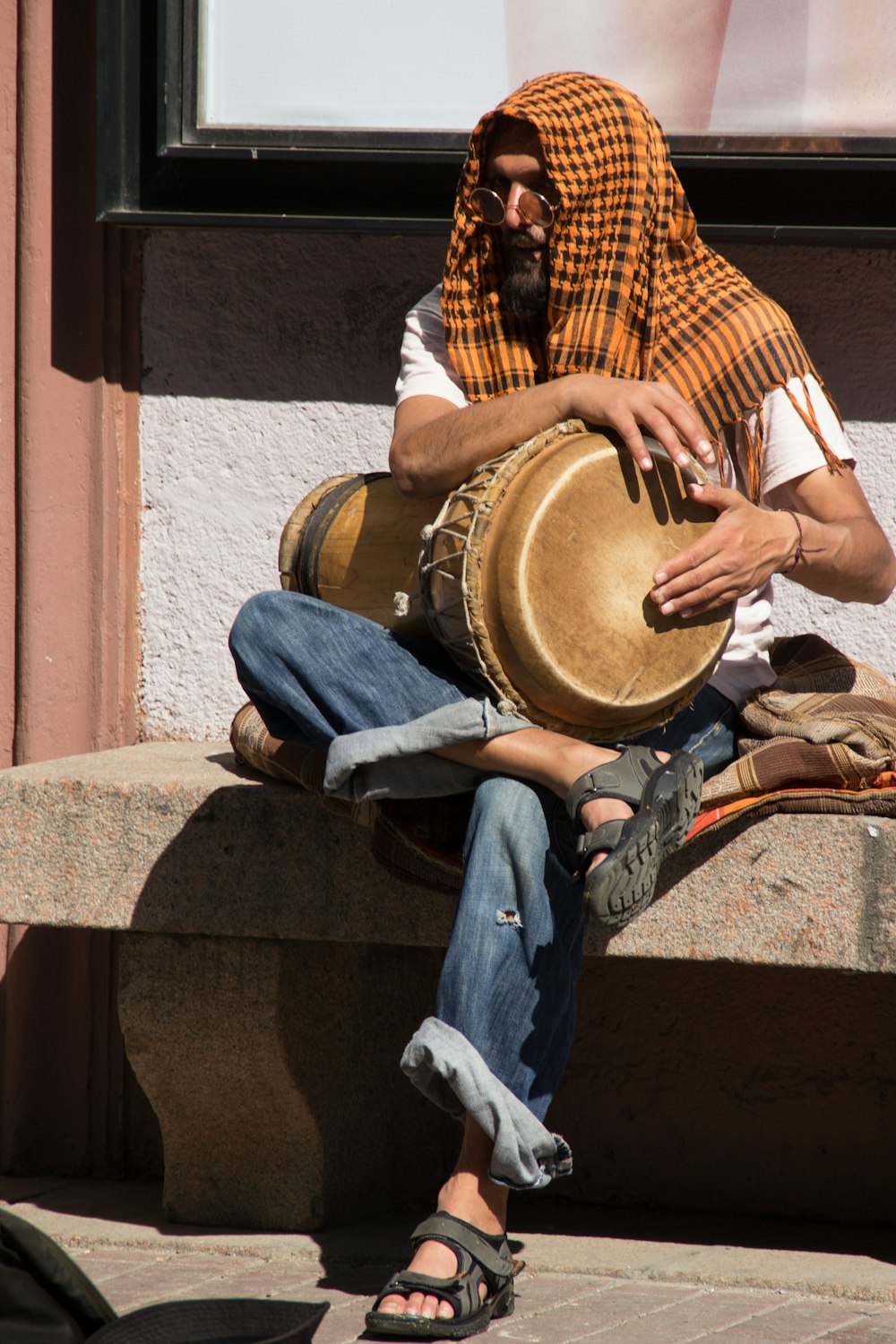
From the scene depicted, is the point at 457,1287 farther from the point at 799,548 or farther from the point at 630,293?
the point at 630,293

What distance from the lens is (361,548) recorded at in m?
3.05

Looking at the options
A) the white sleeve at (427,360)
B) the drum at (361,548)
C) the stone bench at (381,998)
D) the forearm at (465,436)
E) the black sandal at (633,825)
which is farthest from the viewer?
the white sleeve at (427,360)

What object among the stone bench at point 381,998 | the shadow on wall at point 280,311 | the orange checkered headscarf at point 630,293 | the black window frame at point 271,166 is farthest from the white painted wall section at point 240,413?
the orange checkered headscarf at point 630,293

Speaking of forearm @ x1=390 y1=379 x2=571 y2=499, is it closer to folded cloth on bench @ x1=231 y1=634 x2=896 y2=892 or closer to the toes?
folded cloth on bench @ x1=231 y1=634 x2=896 y2=892

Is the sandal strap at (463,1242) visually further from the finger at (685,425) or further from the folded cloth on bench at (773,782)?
the finger at (685,425)

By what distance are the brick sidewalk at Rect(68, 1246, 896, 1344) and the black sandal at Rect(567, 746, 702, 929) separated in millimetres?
667

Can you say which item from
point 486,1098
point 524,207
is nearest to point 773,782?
point 486,1098

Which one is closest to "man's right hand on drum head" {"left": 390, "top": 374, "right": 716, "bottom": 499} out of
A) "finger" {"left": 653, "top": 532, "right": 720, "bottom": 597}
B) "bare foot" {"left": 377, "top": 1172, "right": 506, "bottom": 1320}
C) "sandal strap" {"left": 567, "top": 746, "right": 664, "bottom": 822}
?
"finger" {"left": 653, "top": 532, "right": 720, "bottom": 597}

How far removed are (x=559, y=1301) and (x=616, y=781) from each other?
2.96ft

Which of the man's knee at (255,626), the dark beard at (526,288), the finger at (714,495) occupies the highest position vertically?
the dark beard at (526,288)

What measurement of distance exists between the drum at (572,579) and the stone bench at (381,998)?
1.19 ft

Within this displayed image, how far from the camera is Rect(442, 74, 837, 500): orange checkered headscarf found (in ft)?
9.61

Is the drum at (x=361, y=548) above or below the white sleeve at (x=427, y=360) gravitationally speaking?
below

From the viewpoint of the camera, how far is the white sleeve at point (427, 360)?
10.3 feet
